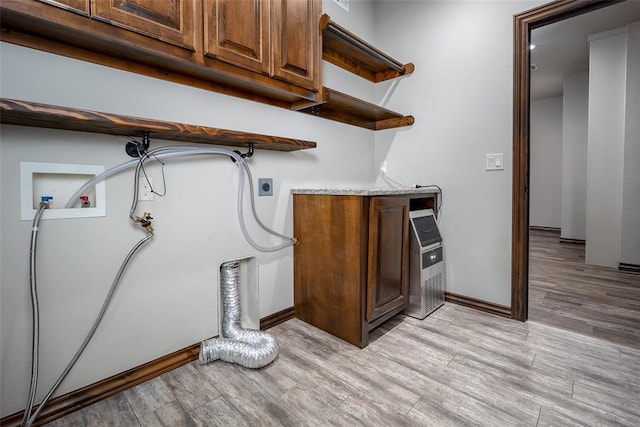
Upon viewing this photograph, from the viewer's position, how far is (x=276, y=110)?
6.40 feet

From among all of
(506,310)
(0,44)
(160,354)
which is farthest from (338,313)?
(0,44)

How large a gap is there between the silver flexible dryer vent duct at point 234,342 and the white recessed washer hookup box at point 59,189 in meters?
0.72

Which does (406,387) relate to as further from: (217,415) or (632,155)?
(632,155)

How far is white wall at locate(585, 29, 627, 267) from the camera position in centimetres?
333

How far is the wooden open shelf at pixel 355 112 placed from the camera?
2019mm

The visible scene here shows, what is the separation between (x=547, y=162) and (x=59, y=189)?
741 centimetres

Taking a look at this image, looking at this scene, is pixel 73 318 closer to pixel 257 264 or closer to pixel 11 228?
pixel 11 228

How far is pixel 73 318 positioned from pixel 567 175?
6.16 meters

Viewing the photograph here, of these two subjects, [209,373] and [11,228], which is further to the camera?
[209,373]

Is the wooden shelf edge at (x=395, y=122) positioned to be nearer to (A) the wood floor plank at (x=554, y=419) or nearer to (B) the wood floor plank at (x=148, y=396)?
(A) the wood floor plank at (x=554, y=419)

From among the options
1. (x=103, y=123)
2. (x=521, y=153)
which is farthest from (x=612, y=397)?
(x=103, y=123)

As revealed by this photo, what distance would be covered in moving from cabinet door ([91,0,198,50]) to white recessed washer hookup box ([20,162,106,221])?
1.93 ft

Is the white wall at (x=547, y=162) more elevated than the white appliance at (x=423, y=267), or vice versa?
the white wall at (x=547, y=162)

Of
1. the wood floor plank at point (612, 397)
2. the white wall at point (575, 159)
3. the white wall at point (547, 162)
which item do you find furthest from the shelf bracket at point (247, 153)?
the white wall at point (547, 162)
